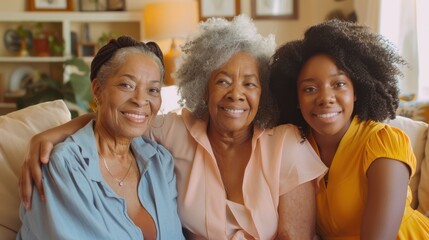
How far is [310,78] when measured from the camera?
1576 mm

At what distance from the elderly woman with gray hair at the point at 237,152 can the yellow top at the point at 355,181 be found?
55 millimetres

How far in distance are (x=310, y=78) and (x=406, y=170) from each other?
16.2 inches

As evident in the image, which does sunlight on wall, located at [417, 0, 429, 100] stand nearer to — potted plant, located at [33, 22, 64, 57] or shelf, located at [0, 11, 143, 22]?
shelf, located at [0, 11, 143, 22]

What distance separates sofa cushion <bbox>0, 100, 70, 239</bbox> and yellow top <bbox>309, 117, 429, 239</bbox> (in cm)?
99

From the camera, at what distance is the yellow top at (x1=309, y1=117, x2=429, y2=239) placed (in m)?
1.48

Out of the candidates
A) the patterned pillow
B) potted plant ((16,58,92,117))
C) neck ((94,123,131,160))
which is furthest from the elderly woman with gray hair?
potted plant ((16,58,92,117))

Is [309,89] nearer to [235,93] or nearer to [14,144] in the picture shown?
[235,93]

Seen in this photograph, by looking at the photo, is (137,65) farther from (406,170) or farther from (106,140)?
(406,170)

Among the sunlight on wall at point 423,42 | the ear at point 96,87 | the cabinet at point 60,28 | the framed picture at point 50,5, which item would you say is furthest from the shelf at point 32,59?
the ear at point 96,87

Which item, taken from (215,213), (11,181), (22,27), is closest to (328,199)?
(215,213)

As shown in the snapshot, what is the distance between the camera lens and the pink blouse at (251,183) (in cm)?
158

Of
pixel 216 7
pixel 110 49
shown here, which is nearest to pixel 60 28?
pixel 216 7

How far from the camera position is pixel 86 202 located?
52.1 inches

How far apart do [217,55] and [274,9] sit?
125 inches
